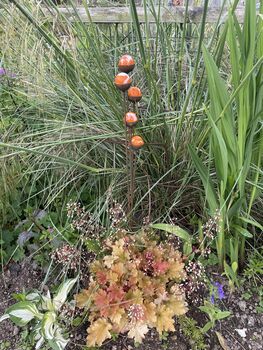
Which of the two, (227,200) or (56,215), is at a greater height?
(227,200)

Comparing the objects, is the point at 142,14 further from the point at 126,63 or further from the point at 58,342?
the point at 58,342

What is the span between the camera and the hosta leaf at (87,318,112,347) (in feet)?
3.72

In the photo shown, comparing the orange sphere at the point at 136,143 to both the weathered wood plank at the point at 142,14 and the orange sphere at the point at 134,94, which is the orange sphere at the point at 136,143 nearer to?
the orange sphere at the point at 134,94

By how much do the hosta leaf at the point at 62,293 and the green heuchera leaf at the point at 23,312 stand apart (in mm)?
58

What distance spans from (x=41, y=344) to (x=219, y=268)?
2.08 ft

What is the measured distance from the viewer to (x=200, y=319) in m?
1.27

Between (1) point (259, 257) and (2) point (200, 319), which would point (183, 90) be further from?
(2) point (200, 319)

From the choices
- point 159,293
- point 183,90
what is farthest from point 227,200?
point 183,90

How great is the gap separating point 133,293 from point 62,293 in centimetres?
23

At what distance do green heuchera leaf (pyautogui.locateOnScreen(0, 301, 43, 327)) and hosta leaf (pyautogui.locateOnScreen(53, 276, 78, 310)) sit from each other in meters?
0.06

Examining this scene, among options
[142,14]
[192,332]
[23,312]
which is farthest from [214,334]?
[142,14]

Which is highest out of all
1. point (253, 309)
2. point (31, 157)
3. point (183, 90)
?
point (183, 90)

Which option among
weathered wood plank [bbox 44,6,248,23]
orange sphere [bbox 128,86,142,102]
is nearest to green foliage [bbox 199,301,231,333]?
orange sphere [bbox 128,86,142,102]

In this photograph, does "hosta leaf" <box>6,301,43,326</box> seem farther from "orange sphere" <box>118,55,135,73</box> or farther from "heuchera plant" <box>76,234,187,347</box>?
"orange sphere" <box>118,55,135,73</box>
